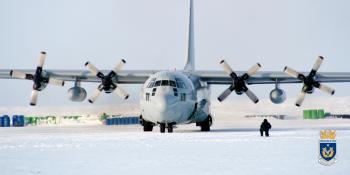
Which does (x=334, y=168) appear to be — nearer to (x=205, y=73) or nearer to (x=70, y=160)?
(x=70, y=160)

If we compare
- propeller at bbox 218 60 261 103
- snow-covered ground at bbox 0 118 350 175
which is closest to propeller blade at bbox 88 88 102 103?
propeller at bbox 218 60 261 103

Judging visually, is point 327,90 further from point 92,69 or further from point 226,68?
point 92,69

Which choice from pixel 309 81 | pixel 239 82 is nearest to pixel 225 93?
pixel 239 82

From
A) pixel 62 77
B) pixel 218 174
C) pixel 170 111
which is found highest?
pixel 62 77

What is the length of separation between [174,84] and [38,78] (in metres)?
10.5

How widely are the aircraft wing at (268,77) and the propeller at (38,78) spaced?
9.76 metres

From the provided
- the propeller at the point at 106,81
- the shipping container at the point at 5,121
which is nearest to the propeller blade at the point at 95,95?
the propeller at the point at 106,81

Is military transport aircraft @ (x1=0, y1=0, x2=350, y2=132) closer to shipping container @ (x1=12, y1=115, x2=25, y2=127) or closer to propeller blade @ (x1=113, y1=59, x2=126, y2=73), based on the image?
propeller blade @ (x1=113, y1=59, x2=126, y2=73)

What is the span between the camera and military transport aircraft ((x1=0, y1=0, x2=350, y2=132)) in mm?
36531

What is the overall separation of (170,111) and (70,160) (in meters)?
18.5

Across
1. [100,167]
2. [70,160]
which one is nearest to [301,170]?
[100,167]

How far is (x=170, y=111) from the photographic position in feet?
118

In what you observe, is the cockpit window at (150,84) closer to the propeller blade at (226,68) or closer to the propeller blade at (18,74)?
the propeller blade at (226,68)

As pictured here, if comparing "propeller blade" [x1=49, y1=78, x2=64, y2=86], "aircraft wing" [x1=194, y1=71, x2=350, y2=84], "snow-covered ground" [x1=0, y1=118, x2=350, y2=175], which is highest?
"aircraft wing" [x1=194, y1=71, x2=350, y2=84]
